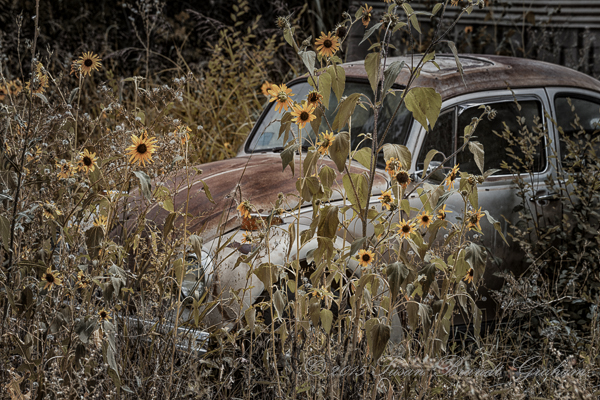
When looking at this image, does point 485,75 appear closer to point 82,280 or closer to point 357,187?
point 357,187

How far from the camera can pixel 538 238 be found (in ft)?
10.4

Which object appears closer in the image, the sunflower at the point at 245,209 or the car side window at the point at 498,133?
the sunflower at the point at 245,209

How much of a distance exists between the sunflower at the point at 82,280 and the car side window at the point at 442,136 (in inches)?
73.0

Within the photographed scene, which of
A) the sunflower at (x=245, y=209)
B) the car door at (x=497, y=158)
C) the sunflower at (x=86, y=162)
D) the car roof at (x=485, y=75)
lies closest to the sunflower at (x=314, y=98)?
the sunflower at (x=245, y=209)

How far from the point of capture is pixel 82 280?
1888 mm

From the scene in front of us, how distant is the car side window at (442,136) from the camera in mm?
3078

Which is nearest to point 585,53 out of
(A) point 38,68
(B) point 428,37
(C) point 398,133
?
(B) point 428,37

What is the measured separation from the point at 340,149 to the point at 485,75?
197 cm

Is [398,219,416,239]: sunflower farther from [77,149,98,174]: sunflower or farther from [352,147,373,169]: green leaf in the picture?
[77,149,98,174]: sunflower

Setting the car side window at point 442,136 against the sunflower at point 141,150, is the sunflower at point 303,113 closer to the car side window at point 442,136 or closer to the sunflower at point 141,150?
the sunflower at point 141,150

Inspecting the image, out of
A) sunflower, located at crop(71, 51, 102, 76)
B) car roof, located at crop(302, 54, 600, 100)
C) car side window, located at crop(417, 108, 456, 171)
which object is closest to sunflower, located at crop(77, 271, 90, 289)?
sunflower, located at crop(71, 51, 102, 76)

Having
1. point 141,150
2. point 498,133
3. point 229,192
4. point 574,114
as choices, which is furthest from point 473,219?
point 574,114

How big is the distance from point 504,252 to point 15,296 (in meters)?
2.45

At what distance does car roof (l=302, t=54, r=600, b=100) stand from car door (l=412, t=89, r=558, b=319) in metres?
0.05
